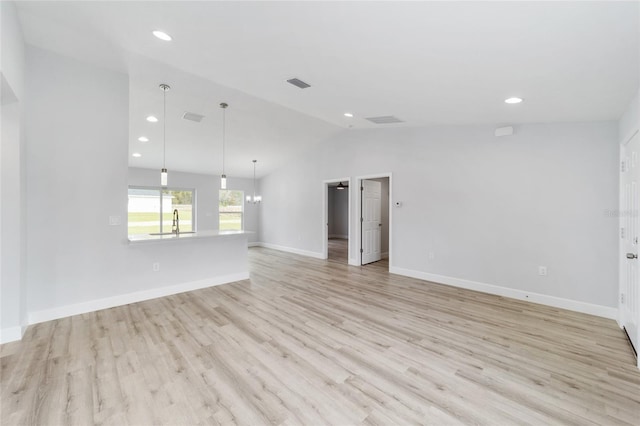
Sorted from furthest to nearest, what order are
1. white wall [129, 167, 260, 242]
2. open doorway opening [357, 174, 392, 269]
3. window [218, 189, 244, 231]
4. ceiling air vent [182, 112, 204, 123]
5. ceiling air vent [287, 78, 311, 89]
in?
window [218, 189, 244, 231]
white wall [129, 167, 260, 242]
open doorway opening [357, 174, 392, 269]
ceiling air vent [182, 112, 204, 123]
ceiling air vent [287, 78, 311, 89]

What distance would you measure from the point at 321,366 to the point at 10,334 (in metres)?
3.09

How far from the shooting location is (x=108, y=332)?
9.59ft

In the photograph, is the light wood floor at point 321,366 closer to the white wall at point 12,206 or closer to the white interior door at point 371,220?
the white wall at point 12,206

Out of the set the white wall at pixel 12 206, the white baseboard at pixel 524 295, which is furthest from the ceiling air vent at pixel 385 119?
the white wall at pixel 12 206

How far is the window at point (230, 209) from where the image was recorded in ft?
30.1

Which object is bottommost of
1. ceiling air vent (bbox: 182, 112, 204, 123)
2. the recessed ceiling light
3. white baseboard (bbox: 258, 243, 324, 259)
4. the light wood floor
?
the light wood floor

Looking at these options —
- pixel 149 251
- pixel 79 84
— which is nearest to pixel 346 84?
pixel 79 84

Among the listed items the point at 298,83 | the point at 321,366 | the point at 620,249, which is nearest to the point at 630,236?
the point at 620,249

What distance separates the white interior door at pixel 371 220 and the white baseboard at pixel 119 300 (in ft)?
10.4

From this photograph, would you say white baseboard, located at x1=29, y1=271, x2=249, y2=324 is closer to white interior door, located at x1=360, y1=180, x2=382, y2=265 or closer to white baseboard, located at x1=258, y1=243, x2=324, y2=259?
white baseboard, located at x1=258, y1=243, x2=324, y2=259

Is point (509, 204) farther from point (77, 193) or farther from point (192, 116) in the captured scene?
point (77, 193)

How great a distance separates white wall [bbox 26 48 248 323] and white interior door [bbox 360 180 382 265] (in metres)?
4.27

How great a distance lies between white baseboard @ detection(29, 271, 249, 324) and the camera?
322 centimetres

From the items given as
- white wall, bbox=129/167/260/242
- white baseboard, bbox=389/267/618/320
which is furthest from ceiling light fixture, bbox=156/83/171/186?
white baseboard, bbox=389/267/618/320
